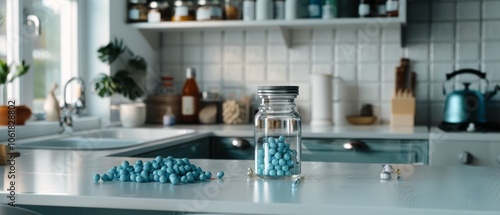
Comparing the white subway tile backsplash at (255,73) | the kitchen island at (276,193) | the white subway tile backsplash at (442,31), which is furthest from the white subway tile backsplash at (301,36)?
the kitchen island at (276,193)

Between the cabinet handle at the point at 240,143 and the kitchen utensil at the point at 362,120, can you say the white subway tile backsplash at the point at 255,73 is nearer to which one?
the kitchen utensil at the point at 362,120

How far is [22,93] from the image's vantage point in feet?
8.75

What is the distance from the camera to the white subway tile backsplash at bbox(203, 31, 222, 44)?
11.6 ft

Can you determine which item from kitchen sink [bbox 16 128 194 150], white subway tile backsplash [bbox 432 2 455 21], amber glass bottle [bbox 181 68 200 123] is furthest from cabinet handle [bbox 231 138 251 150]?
white subway tile backsplash [bbox 432 2 455 21]

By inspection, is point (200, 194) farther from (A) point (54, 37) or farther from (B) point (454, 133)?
(A) point (54, 37)

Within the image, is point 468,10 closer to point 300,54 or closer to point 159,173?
point 300,54

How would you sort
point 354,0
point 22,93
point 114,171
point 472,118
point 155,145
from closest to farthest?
1. point 114,171
2. point 155,145
3. point 22,93
4. point 472,118
5. point 354,0

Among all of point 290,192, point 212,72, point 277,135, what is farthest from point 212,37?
point 290,192

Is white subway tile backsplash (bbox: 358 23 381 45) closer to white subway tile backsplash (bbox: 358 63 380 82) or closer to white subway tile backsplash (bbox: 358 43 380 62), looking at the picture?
white subway tile backsplash (bbox: 358 43 380 62)

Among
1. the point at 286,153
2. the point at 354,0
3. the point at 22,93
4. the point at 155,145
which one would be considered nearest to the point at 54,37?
the point at 22,93

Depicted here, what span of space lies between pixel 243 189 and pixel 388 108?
7.39 feet

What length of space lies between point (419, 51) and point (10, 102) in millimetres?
2109

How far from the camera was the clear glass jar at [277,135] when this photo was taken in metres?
1.37

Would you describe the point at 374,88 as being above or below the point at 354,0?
below
